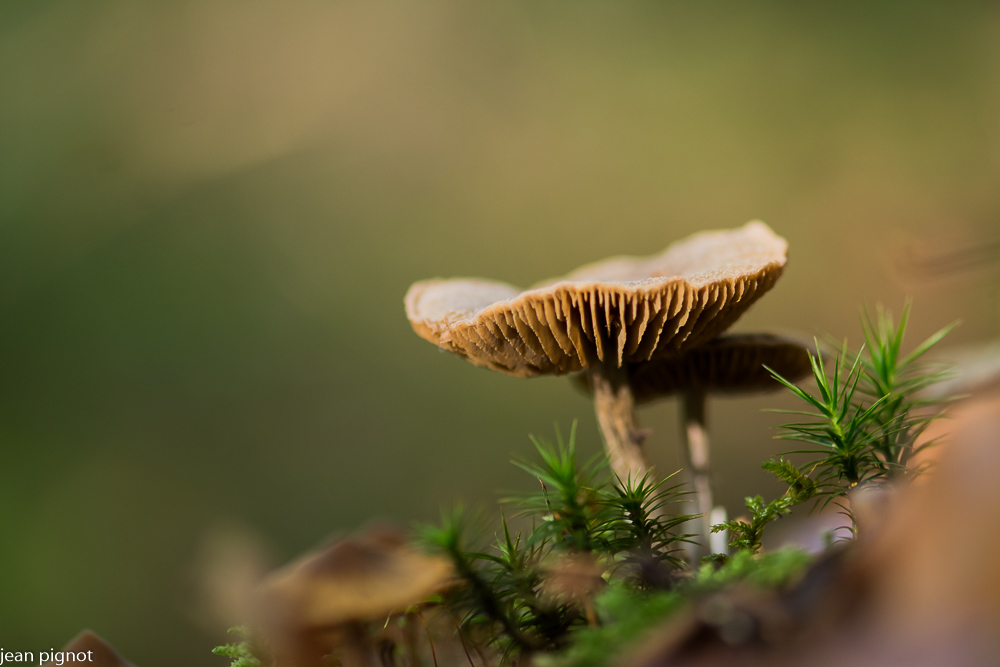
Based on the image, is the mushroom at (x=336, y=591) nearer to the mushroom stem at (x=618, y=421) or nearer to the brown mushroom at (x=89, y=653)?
the brown mushroom at (x=89, y=653)

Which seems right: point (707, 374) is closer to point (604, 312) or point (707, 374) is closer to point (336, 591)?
point (604, 312)

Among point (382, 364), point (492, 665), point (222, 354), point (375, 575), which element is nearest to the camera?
point (375, 575)

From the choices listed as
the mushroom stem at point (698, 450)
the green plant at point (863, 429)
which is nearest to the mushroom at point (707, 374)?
the mushroom stem at point (698, 450)

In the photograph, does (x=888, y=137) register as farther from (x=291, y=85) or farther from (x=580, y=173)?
(x=291, y=85)

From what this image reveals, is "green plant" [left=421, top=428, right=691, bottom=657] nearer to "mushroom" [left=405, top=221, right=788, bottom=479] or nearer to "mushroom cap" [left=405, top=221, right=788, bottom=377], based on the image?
"mushroom" [left=405, top=221, right=788, bottom=479]

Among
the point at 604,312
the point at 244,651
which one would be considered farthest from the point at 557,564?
the point at 604,312

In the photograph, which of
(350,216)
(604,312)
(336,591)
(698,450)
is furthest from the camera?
(350,216)

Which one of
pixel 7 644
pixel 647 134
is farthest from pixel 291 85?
pixel 7 644
